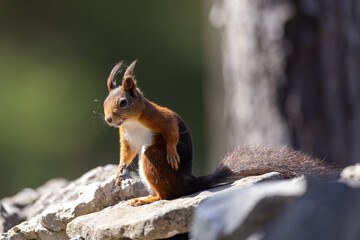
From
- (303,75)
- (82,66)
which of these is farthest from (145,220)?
(82,66)

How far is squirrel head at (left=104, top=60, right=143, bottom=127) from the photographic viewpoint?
92.0 inches

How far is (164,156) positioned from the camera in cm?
239

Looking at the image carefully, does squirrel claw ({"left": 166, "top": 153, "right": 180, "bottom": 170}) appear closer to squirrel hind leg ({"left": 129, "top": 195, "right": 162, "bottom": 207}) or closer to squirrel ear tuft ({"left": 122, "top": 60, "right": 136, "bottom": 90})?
squirrel hind leg ({"left": 129, "top": 195, "right": 162, "bottom": 207})

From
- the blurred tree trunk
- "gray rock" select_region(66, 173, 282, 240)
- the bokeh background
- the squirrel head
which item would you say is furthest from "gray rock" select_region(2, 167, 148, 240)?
the bokeh background

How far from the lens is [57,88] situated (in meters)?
11.6

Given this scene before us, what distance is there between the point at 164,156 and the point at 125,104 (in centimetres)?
23

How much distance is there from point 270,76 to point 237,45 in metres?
0.34

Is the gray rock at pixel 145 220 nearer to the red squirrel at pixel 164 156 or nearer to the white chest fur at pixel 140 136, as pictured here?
the red squirrel at pixel 164 156

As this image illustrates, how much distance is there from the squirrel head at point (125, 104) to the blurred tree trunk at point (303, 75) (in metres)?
1.89

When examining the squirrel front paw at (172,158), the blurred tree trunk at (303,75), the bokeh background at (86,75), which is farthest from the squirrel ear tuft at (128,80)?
the bokeh background at (86,75)

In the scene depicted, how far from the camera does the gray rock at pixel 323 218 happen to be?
1.38 metres

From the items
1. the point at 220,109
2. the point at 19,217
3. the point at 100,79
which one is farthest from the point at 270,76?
the point at 100,79

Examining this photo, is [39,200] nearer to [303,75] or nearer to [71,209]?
[71,209]

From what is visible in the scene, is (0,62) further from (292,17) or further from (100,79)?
(292,17)
